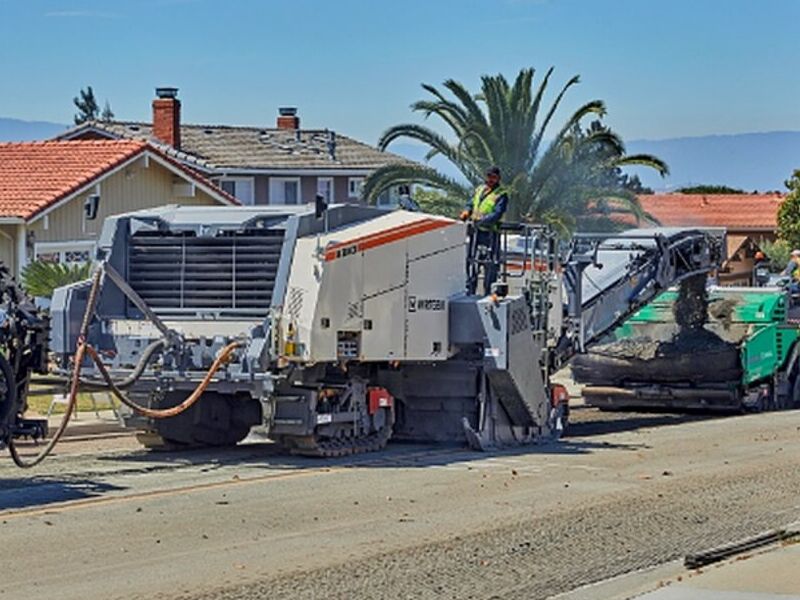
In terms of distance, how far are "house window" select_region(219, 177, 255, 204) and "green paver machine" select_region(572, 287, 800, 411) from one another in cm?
2264

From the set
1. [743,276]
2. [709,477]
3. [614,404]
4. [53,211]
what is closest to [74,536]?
[709,477]

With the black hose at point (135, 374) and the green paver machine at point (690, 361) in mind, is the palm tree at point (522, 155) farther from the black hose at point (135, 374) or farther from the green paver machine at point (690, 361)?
the black hose at point (135, 374)

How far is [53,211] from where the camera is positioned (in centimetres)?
3247

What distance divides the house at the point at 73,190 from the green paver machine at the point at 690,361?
970 cm

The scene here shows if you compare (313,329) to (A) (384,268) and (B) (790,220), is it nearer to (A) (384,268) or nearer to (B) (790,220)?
(A) (384,268)

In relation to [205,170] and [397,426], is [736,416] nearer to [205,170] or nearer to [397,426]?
[397,426]

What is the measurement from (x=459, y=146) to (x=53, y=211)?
7721 millimetres

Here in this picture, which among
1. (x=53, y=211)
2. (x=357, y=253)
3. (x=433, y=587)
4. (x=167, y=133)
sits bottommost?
(x=433, y=587)

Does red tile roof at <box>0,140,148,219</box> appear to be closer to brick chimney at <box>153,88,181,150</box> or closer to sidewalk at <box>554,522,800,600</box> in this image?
brick chimney at <box>153,88,181,150</box>

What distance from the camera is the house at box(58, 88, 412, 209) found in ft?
148

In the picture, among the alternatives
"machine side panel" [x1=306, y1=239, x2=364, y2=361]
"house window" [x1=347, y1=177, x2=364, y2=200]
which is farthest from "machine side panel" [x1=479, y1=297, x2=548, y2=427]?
"house window" [x1=347, y1=177, x2=364, y2=200]

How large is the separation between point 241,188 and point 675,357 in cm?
2417

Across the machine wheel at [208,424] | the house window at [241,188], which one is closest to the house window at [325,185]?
the house window at [241,188]

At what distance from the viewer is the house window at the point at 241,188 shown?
154 ft
